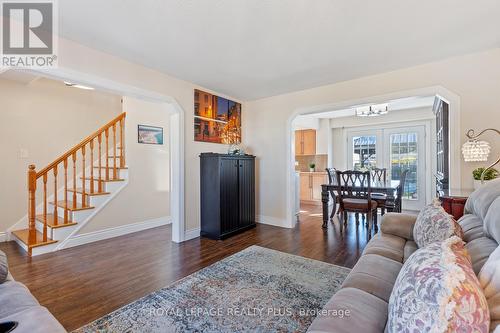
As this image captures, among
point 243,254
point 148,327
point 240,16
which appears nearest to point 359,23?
point 240,16

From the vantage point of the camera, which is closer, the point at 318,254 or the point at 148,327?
the point at 148,327

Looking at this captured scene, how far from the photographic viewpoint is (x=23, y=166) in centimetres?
364

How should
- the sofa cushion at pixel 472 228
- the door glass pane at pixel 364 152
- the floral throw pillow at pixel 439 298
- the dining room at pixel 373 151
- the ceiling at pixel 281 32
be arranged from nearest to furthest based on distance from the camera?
the floral throw pillow at pixel 439 298
the sofa cushion at pixel 472 228
the ceiling at pixel 281 32
the dining room at pixel 373 151
the door glass pane at pixel 364 152

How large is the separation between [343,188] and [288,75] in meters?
2.01

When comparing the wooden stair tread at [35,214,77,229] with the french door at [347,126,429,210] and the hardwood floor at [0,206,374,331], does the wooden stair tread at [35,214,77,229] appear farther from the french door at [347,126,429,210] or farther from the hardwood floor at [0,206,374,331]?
the french door at [347,126,429,210]

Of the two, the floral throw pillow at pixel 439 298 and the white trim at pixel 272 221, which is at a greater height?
the floral throw pillow at pixel 439 298

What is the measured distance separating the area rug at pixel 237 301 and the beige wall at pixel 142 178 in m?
2.20

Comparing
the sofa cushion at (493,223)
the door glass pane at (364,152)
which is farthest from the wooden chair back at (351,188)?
the door glass pane at (364,152)

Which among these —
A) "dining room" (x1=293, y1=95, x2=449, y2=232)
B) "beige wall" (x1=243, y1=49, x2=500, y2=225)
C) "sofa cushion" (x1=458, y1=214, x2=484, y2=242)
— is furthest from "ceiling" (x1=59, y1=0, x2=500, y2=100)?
"sofa cushion" (x1=458, y1=214, x2=484, y2=242)

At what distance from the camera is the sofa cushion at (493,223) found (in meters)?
1.15

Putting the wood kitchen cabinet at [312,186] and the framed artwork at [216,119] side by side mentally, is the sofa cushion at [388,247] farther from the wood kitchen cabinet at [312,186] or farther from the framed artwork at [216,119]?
the wood kitchen cabinet at [312,186]

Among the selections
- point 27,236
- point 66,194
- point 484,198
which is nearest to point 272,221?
point 484,198

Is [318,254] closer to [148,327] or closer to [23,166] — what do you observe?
[148,327]

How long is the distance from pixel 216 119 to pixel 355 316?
3703 millimetres
